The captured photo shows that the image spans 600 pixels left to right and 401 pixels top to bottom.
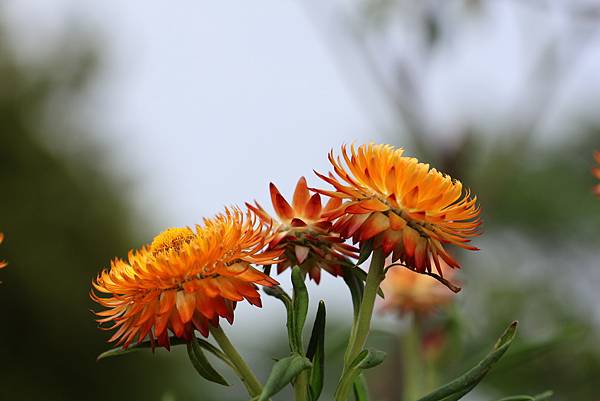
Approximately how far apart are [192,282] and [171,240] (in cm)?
14

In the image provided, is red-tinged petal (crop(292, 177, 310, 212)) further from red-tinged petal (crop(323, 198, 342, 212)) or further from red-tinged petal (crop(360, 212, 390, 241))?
red-tinged petal (crop(360, 212, 390, 241))

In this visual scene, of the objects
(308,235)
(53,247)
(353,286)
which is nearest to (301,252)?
(308,235)

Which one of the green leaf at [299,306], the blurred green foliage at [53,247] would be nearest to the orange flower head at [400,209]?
the green leaf at [299,306]

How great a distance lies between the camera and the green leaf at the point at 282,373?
1.27 meters

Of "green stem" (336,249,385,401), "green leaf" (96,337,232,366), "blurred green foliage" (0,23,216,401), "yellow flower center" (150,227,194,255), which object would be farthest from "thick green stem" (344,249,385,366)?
"blurred green foliage" (0,23,216,401)

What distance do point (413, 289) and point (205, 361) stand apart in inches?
59.8

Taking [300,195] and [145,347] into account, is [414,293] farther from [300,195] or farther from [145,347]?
[145,347]

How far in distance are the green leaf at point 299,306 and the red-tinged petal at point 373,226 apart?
0.13 m

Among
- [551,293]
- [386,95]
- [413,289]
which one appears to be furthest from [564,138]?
[413,289]

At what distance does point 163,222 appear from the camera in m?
11.6

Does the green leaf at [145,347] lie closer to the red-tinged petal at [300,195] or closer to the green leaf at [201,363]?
the green leaf at [201,363]

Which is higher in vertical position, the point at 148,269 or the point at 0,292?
the point at 148,269

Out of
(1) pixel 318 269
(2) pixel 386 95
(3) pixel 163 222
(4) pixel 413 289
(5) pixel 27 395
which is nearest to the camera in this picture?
(1) pixel 318 269

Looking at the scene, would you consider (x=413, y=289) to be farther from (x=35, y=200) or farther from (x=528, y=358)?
(x=35, y=200)
